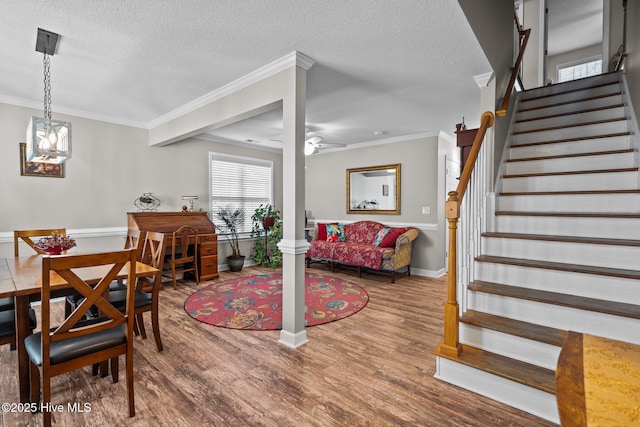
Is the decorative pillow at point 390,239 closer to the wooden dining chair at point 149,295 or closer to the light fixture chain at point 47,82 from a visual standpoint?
the wooden dining chair at point 149,295

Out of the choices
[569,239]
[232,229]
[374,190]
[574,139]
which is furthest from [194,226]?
[574,139]

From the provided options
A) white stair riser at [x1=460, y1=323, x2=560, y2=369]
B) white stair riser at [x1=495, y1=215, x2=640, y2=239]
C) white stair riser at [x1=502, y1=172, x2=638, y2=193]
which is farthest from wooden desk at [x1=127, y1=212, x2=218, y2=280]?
white stair riser at [x1=502, y1=172, x2=638, y2=193]

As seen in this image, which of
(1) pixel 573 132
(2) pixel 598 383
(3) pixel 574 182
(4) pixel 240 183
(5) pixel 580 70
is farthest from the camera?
(5) pixel 580 70

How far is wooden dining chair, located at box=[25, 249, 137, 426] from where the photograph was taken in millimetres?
1546

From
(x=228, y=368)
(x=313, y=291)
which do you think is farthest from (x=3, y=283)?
(x=313, y=291)

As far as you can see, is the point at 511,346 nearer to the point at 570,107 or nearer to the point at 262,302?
the point at 262,302

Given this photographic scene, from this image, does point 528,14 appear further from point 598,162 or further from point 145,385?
point 145,385

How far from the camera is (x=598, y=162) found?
291 cm

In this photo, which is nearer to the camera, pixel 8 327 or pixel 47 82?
pixel 8 327

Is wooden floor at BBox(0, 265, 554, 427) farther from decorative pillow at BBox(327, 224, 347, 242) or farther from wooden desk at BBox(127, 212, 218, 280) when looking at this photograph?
decorative pillow at BBox(327, 224, 347, 242)

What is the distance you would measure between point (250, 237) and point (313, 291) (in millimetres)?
2339

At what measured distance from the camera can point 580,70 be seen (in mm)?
6426

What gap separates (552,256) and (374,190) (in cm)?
371

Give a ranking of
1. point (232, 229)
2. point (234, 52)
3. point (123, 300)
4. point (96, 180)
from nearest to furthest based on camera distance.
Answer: point (123, 300), point (234, 52), point (96, 180), point (232, 229)
